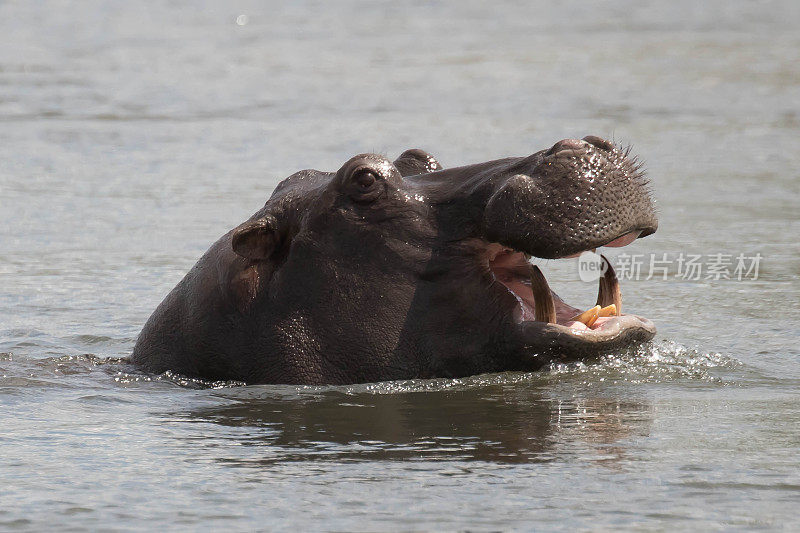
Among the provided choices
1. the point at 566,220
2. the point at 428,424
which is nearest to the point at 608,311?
the point at 566,220

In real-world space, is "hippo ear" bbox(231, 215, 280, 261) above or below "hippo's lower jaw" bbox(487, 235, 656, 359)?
above

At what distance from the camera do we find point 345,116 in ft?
52.5

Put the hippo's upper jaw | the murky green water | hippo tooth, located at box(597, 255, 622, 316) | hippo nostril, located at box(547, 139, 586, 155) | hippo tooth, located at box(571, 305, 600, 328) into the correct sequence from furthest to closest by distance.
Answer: hippo tooth, located at box(597, 255, 622, 316)
hippo tooth, located at box(571, 305, 600, 328)
hippo nostril, located at box(547, 139, 586, 155)
the hippo's upper jaw
the murky green water

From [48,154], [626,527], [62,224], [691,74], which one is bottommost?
[626,527]

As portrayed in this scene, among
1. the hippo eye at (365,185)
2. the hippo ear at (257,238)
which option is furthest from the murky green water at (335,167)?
the hippo eye at (365,185)

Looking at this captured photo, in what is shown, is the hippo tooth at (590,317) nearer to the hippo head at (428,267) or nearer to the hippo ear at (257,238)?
the hippo head at (428,267)

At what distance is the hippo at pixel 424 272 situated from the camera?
19.5ft

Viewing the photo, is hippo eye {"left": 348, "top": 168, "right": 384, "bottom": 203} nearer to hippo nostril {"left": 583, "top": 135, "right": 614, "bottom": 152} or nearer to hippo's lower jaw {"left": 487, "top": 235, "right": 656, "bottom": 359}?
hippo's lower jaw {"left": 487, "top": 235, "right": 656, "bottom": 359}

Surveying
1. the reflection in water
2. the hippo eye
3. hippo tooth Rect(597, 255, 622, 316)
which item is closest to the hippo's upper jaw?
hippo tooth Rect(597, 255, 622, 316)

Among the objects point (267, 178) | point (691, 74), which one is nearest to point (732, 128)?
point (691, 74)

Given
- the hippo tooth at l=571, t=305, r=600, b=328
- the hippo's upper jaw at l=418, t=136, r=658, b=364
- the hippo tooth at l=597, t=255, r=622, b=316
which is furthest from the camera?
the hippo tooth at l=597, t=255, r=622, b=316

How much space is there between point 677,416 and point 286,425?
5.21 ft

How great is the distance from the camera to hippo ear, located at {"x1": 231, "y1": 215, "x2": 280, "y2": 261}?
623cm

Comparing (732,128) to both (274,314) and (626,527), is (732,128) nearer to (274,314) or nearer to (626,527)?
(274,314)
